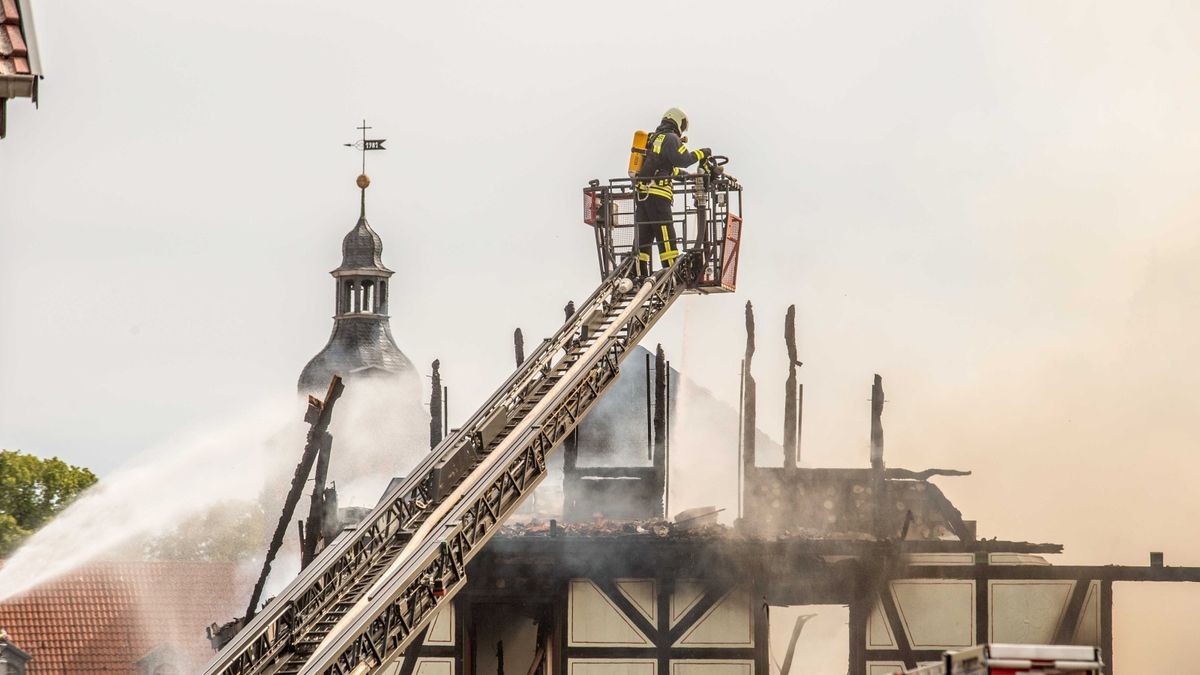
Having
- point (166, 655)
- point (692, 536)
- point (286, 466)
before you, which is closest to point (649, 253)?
point (692, 536)

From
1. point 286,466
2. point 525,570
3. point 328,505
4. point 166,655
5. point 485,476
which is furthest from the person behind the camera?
point 286,466

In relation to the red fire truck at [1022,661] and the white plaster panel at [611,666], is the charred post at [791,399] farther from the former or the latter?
the red fire truck at [1022,661]

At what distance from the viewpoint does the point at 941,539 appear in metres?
25.9

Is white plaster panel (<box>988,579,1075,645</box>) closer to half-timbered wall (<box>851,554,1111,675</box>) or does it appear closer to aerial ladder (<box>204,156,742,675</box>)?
half-timbered wall (<box>851,554,1111,675</box>)

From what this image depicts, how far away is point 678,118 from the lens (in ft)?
75.1

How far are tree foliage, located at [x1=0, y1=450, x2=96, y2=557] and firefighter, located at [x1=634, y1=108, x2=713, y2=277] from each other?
5214 centimetres

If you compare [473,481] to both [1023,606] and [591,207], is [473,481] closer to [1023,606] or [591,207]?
[591,207]

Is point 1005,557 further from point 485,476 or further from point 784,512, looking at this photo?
point 485,476

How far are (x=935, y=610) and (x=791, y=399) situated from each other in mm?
4707

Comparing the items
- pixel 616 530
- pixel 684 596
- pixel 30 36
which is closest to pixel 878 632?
pixel 684 596

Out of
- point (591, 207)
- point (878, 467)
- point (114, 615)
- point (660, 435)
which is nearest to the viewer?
point (591, 207)

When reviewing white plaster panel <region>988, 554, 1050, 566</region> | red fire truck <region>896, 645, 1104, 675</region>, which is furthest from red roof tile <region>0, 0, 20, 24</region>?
white plaster panel <region>988, 554, 1050, 566</region>

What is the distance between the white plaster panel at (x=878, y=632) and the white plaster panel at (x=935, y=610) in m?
0.21

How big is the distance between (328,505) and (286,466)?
44.6 metres
